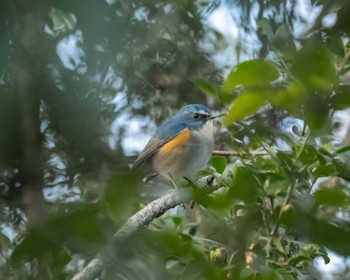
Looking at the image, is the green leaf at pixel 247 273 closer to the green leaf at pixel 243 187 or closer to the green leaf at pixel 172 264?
the green leaf at pixel 172 264

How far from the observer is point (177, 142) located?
4.86m

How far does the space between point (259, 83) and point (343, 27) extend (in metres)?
0.17

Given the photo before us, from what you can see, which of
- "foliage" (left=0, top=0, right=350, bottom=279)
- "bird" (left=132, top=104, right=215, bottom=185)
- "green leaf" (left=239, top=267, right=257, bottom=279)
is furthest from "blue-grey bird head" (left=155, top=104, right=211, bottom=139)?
"green leaf" (left=239, top=267, right=257, bottom=279)

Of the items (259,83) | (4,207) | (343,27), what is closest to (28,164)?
(4,207)

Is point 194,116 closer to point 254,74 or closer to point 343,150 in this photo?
point 343,150

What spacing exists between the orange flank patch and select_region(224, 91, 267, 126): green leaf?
152 inches

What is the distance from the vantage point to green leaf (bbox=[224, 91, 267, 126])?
0.91 meters

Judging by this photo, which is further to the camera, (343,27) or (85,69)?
(85,69)

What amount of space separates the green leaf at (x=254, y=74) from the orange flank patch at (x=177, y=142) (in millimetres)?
3880

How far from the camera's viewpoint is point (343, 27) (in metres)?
0.95

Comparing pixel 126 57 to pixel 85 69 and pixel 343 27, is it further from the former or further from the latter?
pixel 343 27

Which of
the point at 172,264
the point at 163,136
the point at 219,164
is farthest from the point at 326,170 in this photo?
the point at 163,136

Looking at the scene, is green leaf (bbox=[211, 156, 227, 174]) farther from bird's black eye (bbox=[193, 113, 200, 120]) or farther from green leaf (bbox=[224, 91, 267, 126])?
bird's black eye (bbox=[193, 113, 200, 120])

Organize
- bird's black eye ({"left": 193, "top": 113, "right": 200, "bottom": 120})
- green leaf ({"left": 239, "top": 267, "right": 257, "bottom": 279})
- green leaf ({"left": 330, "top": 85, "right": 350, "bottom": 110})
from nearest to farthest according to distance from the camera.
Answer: green leaf ({"left": 330, "top": 85, "right": 350, "bottom": 110}) → green leaf ({"left": 239, "top": 267, "right": 257, "bottom": 279}) → bird's black eye ({"left": 193, "top": 113, "right": 200, "bottom": 120})
